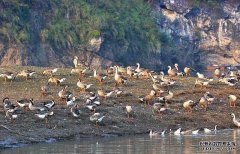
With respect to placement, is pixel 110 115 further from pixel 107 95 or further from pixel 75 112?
pixel 107 95

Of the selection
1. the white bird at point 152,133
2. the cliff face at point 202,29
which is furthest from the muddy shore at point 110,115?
the cliff face at point 202,29

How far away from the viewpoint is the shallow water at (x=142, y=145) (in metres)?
30.9

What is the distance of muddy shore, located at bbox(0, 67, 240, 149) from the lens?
34.7 metres

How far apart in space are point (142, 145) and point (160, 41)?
4664cm

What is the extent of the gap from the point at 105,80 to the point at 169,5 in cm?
3852

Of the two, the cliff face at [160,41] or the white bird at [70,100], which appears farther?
the cliff face at [160,41]

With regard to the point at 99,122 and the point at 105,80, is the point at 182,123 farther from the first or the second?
the point at 105,80

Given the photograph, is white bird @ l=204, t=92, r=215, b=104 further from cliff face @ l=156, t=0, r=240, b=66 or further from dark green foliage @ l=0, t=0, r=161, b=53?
cliff face @ l=156, t=0, r=240, b=66

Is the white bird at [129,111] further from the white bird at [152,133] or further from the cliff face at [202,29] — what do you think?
the cliff face at [202,29]

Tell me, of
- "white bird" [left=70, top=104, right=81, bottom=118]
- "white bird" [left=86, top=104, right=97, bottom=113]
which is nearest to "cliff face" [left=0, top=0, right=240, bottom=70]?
"white bird" [left=86, top=104, right=97, bottom=113]

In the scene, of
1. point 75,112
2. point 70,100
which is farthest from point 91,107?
point 75,112

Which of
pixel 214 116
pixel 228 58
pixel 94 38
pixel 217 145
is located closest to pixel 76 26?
pixel 94 38

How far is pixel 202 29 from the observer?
85688mm

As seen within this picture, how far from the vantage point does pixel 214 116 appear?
41.9 meters
